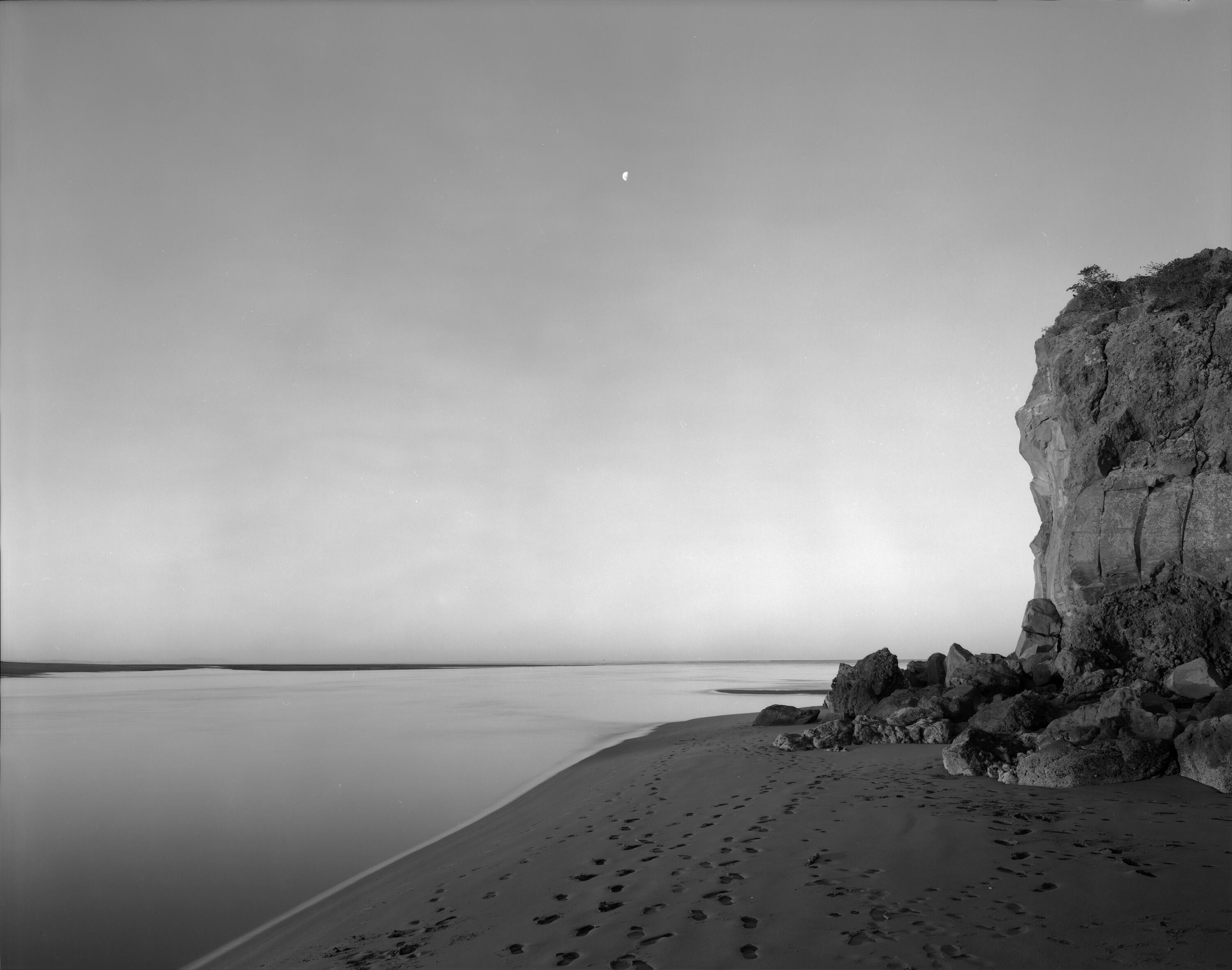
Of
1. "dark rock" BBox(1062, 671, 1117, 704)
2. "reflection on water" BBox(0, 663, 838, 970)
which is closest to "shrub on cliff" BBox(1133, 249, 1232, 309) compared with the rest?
"dark rock" BBox(1062, 671, 1117, 704)

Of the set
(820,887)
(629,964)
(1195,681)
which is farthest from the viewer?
(1195,681)

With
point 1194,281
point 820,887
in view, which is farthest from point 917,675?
point 820,887

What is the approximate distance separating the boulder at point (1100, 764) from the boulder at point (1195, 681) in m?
4.83

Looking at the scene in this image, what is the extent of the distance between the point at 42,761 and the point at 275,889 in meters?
15.4

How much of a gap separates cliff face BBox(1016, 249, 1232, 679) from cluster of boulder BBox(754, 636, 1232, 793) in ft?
3.91

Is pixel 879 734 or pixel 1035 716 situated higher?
pixel 1035 716

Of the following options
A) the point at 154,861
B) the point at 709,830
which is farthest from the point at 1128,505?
the point at 154,861

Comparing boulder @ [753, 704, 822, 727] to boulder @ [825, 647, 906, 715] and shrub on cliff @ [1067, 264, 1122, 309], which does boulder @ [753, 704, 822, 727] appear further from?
shrub on cliff @ [1067, 264, 1122, 309]

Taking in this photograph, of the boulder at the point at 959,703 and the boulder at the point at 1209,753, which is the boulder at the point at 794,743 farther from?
the boulder at the point at 1209,753

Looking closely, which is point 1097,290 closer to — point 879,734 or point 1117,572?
point 1117,572

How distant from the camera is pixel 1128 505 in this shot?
17578 mm

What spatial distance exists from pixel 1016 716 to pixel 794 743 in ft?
13.4

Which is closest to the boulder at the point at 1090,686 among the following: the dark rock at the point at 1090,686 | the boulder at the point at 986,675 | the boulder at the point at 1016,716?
the dark rock at the point at 1090,686

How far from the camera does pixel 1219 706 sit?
37.9 feet
